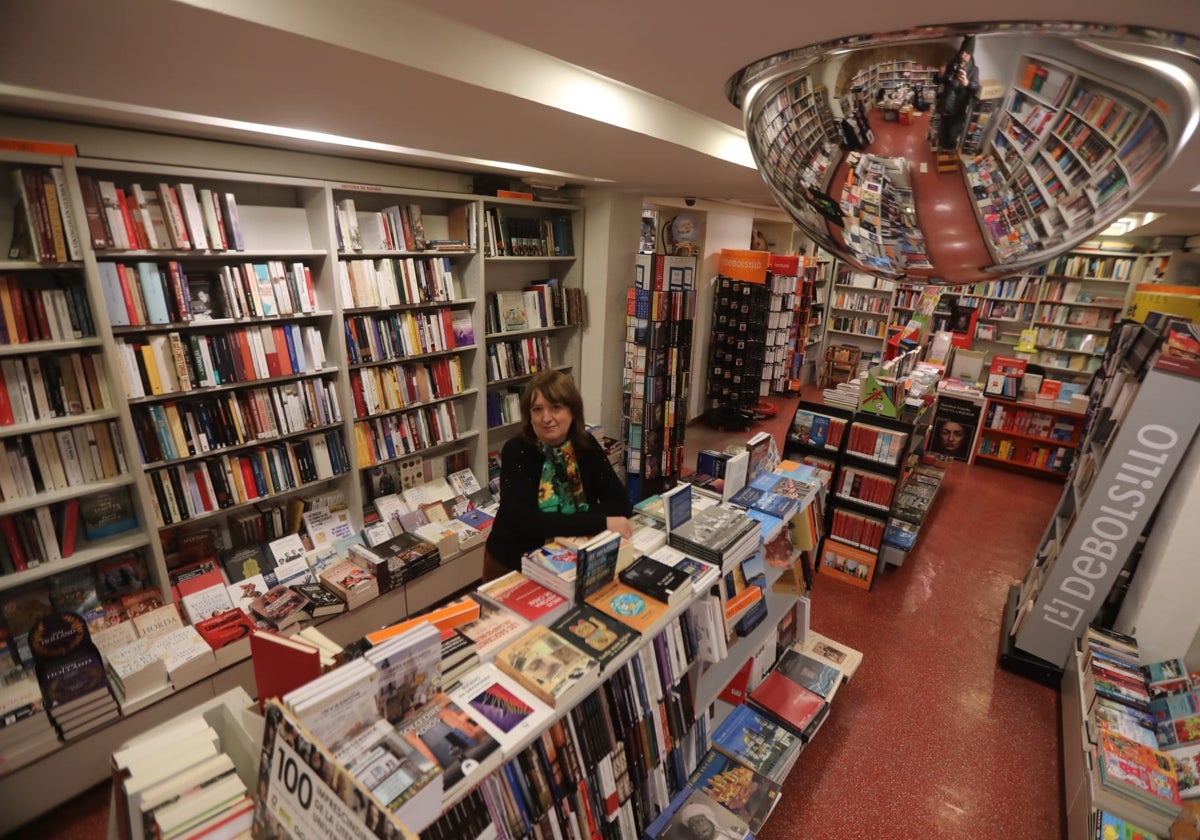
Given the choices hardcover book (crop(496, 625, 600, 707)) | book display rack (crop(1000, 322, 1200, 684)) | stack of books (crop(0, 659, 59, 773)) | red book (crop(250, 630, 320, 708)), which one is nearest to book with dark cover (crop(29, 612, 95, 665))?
stack of books (crop(0, 659, 59, 773))

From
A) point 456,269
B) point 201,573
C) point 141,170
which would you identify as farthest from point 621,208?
point 201,573

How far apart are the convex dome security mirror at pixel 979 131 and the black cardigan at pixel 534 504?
176 cm

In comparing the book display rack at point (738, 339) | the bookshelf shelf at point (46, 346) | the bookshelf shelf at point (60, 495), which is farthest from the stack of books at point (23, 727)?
the book display rack at point (738, 339)

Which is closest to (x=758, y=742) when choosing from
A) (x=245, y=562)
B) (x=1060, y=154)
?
(x=1060, y=154)

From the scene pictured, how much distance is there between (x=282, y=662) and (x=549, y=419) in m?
1.32

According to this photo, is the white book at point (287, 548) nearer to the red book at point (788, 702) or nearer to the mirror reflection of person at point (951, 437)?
the red book at point (788, 702)

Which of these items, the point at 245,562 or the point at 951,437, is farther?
the point at 951,437

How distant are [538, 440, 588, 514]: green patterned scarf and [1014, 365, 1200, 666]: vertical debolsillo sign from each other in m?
2.64

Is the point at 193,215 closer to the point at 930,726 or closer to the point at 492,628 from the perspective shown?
the point at 492,628

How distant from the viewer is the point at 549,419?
7.67 feet

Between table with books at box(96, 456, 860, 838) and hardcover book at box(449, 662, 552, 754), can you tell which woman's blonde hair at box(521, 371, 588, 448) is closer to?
table with books at box(96, 456, 860, 838)

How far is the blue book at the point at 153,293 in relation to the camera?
262 cm

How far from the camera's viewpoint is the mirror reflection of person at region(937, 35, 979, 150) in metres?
0.44

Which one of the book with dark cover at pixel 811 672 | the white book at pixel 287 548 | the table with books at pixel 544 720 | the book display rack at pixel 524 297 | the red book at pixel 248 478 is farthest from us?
the book display rack at pixel 524 297
